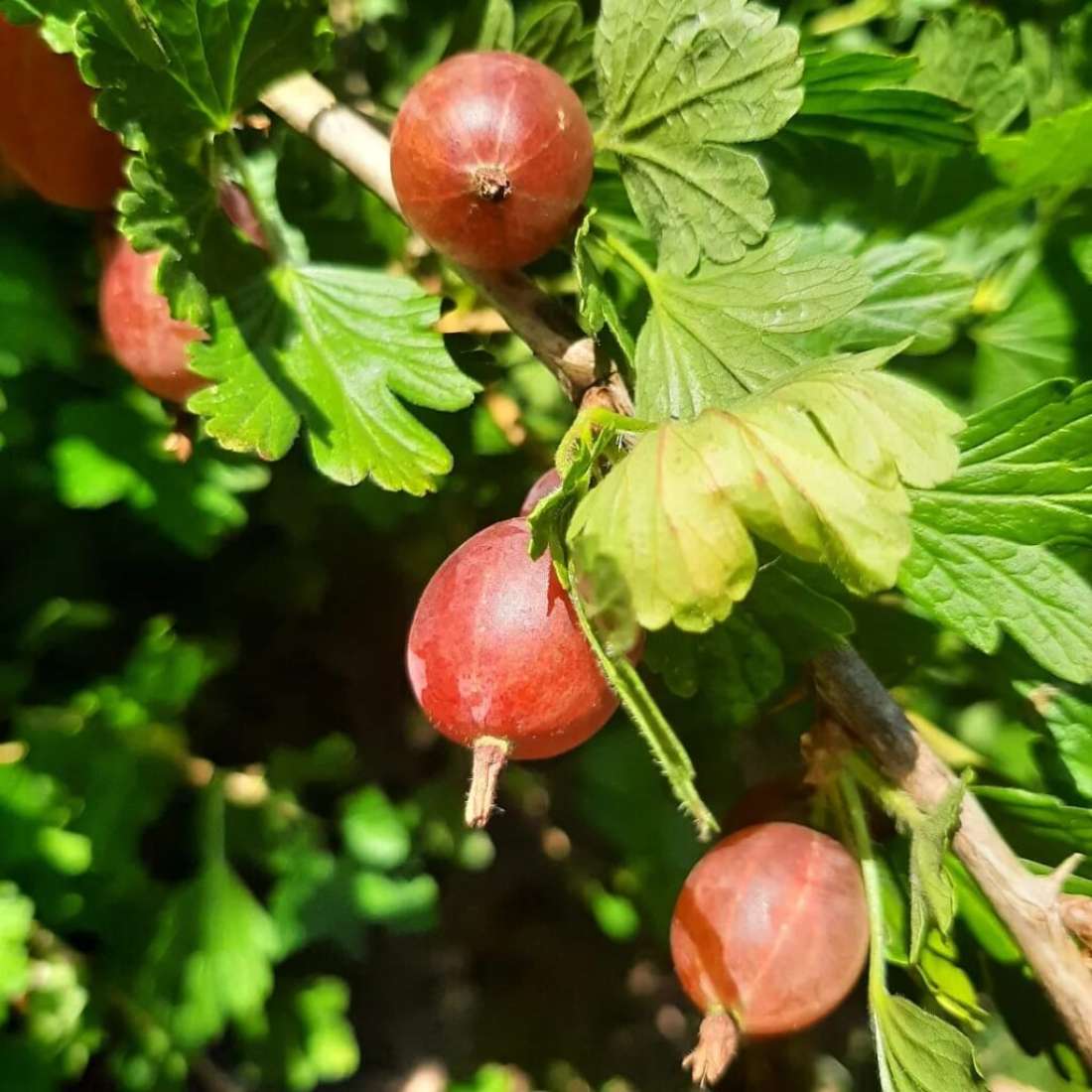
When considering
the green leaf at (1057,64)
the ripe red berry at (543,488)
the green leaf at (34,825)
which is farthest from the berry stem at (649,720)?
the green leaf at (1057,64)

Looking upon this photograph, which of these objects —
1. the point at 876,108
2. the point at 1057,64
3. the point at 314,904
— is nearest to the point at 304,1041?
the point at 314,904

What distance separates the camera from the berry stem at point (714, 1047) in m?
0.57

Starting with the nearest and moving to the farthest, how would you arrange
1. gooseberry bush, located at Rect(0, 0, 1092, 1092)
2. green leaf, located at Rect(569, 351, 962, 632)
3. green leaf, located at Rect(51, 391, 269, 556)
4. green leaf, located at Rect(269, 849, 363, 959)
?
green leaf, located at Rect(569, 351, 962, 632), gooseberry bush, located at Rect(0, 0, 1092, 1092), green leaf, located at Rect(51, 391, 269, 556), green leaf, located at Rect(269, 849, 363, 959)

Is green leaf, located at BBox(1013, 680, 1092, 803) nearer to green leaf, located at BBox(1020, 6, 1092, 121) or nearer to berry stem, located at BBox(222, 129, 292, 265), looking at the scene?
green leaf, located at BBox(1020, 6, 1092, 121)

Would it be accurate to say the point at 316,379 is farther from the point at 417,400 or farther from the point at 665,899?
the point at 665,899

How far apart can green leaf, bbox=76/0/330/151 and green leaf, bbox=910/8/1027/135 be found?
0.41m

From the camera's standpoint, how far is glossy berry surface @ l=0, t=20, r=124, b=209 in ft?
2.09

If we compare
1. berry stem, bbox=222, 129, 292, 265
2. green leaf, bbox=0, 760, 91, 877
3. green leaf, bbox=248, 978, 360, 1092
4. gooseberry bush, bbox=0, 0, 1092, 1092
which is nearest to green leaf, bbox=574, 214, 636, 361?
gooseberry bush, bbox=0, 0, 1092, 1092

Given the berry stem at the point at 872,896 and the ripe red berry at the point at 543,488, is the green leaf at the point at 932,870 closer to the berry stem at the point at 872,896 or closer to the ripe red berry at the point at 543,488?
the berry stem at the point at 872,896

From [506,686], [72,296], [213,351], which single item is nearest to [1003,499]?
[506,686]

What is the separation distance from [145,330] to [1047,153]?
556 mm

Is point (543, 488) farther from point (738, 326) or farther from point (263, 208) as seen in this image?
point (263, 208)

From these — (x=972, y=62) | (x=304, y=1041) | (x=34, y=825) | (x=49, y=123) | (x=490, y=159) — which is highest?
(x=972, y=62)

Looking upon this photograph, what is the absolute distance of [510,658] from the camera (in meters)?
0.49
